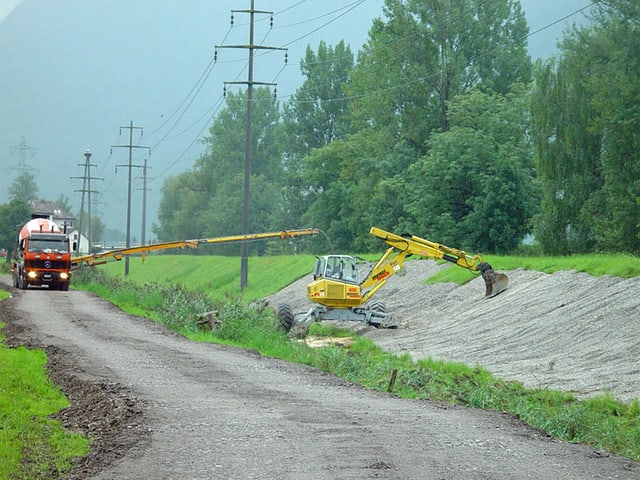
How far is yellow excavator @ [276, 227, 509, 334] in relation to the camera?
3756cm

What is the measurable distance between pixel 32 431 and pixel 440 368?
13.8 metres

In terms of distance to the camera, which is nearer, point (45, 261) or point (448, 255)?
point (448, 255)

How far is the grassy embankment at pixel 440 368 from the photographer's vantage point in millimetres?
15797

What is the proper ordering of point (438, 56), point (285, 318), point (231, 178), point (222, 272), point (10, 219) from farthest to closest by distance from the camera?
point (231, 178), point (10, 219), point (222, 272), point (438, 56), point (285, 318)

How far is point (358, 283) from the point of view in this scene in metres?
38.3

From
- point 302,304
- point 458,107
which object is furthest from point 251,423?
point 458,107

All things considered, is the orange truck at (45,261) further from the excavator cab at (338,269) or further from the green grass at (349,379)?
the excavator cab at (338,269)

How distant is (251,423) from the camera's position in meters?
13.5

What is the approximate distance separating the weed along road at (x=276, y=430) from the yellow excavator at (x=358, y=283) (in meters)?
15.3

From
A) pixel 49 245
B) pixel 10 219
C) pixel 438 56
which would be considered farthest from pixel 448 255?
pixel 10 219

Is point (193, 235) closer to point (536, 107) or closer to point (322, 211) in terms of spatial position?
point (322, 211)

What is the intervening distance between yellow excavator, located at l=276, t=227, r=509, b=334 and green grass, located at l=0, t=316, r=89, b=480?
745 inches

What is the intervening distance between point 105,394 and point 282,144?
96446 millimetres

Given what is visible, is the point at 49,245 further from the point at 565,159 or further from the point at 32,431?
the point at 32,431
